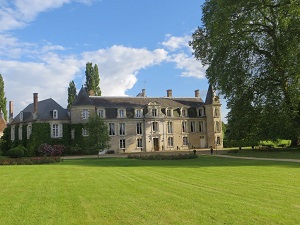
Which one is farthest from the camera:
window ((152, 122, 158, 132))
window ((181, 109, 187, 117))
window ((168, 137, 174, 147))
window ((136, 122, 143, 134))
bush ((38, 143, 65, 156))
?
window ((181, 109, 187, 117))

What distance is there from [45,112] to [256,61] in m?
28.2

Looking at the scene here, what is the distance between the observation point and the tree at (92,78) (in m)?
59.5

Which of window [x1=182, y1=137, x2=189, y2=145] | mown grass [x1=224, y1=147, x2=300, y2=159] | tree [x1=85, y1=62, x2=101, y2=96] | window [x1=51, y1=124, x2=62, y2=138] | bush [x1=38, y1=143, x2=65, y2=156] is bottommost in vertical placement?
mown grass [x1=224, y1=147, x2=300, y2=159]

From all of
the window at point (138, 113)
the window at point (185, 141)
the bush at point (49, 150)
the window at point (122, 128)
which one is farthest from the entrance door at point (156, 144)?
the bush at point (49, 150)

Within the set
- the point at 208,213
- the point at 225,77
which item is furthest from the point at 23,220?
the point at 225,77

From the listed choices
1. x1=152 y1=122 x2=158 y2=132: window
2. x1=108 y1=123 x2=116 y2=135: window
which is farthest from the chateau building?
x1=152 y1=122 x2=158 y2=132: window

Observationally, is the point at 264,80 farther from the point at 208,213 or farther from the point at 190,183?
the point at 208,213

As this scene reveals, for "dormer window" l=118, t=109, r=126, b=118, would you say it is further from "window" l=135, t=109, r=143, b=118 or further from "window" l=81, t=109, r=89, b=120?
"window" l=81, t=109, r=89, b=120

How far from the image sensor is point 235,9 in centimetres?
3000

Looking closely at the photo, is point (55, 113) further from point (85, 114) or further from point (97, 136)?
point (97, 136)

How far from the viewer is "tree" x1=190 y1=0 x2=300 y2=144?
29.8 meters

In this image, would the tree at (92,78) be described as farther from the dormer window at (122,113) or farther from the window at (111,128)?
the window at (111,128)

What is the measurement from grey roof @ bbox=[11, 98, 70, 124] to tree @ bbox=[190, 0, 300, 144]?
21.6 metres

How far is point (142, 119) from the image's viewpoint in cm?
4938
